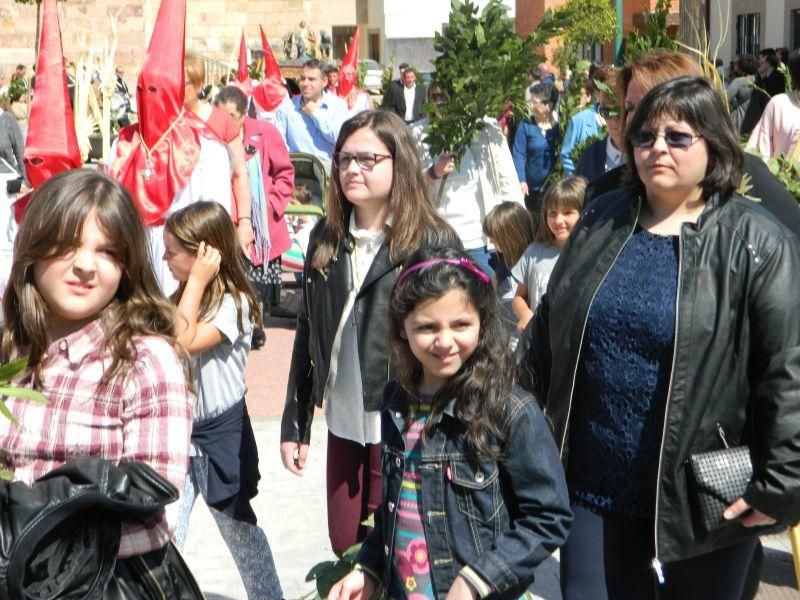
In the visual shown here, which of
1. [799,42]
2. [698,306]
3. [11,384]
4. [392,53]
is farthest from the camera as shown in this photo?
[799,42]

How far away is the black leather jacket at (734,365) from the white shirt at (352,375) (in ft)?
4.20

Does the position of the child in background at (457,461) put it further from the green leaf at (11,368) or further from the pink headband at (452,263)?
the green leaf at (11,368)

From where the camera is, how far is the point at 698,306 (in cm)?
326

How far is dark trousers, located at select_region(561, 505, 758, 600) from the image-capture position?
3.41m

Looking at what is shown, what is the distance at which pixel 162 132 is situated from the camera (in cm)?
660

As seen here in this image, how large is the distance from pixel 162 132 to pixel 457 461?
3945mm

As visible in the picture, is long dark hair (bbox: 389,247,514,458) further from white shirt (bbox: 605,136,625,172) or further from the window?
the window

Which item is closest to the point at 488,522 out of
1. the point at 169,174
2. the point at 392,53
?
the point at 169,174

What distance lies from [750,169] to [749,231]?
705 mm

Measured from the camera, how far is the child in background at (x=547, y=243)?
6.22m

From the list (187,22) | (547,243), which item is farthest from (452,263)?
(187,22)

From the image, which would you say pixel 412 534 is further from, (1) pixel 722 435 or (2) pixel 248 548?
(2) pixel 248 548

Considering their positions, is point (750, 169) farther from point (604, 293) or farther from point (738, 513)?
point (738, 513)

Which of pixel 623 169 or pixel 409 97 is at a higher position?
→ pixel 623 169
